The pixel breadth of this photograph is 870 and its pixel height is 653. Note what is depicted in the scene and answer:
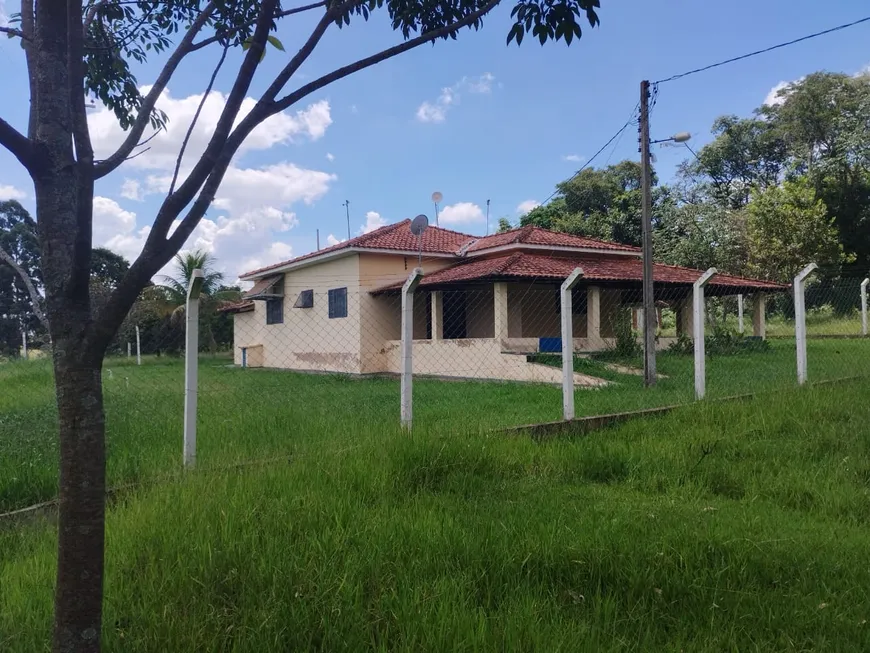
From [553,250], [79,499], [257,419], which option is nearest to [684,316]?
[553,250]

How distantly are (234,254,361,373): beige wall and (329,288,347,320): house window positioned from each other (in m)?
0.14

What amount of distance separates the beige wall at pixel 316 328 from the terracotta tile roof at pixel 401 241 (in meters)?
0.42

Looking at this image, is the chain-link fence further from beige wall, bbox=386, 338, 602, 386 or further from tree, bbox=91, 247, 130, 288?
tree, bbox=91, 247, 130, 288

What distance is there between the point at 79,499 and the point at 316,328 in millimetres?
Result: 16298

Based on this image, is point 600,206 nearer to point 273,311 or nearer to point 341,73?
point 273,311

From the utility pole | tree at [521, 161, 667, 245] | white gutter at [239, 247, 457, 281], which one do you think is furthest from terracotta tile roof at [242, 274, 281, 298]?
tree at [521, 161, 667, 245]

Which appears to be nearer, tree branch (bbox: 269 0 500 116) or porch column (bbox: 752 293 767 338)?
tree branch (bbox: 269 0 500 116)

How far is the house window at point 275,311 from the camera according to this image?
1889 centimetres

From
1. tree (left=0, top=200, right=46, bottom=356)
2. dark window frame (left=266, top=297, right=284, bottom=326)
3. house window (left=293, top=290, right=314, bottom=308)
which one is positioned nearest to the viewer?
house window (left=293, top=290, right=314, bottom=308)

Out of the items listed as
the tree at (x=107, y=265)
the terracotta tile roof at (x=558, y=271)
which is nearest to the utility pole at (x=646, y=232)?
the terracotta tile roof at (x=558, y=271)

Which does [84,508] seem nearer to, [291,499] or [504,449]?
[291,499]

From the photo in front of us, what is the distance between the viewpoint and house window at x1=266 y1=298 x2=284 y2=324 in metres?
18.9

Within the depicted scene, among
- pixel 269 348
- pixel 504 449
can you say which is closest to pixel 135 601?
pixel 504 449

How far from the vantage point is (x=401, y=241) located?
1661 cm
